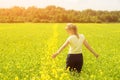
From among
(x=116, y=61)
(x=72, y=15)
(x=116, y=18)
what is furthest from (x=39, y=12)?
(x=116, y=61)

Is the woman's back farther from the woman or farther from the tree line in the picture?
the tree line

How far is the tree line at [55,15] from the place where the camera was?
470 feet

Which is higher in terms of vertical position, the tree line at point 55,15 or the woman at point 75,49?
the woman at point 75,49

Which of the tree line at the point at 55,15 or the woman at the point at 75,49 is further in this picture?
the tree line at the point at 55,15

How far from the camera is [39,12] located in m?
163

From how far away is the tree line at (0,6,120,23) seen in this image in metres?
143

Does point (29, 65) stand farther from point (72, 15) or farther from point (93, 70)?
point (72, 15)

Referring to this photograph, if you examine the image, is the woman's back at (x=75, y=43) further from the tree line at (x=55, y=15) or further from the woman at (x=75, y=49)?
the tree line at (x=55, y=15)

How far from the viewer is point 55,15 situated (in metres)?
155

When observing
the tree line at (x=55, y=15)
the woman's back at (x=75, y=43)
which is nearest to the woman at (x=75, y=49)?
the woman's back at (x=75, y=43)

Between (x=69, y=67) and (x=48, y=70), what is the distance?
0.95m

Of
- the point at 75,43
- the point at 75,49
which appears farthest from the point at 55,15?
the point at 75,43

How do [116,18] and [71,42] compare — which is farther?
[116,18]

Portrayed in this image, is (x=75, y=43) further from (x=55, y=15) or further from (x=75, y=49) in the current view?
(x=55, y=15)
